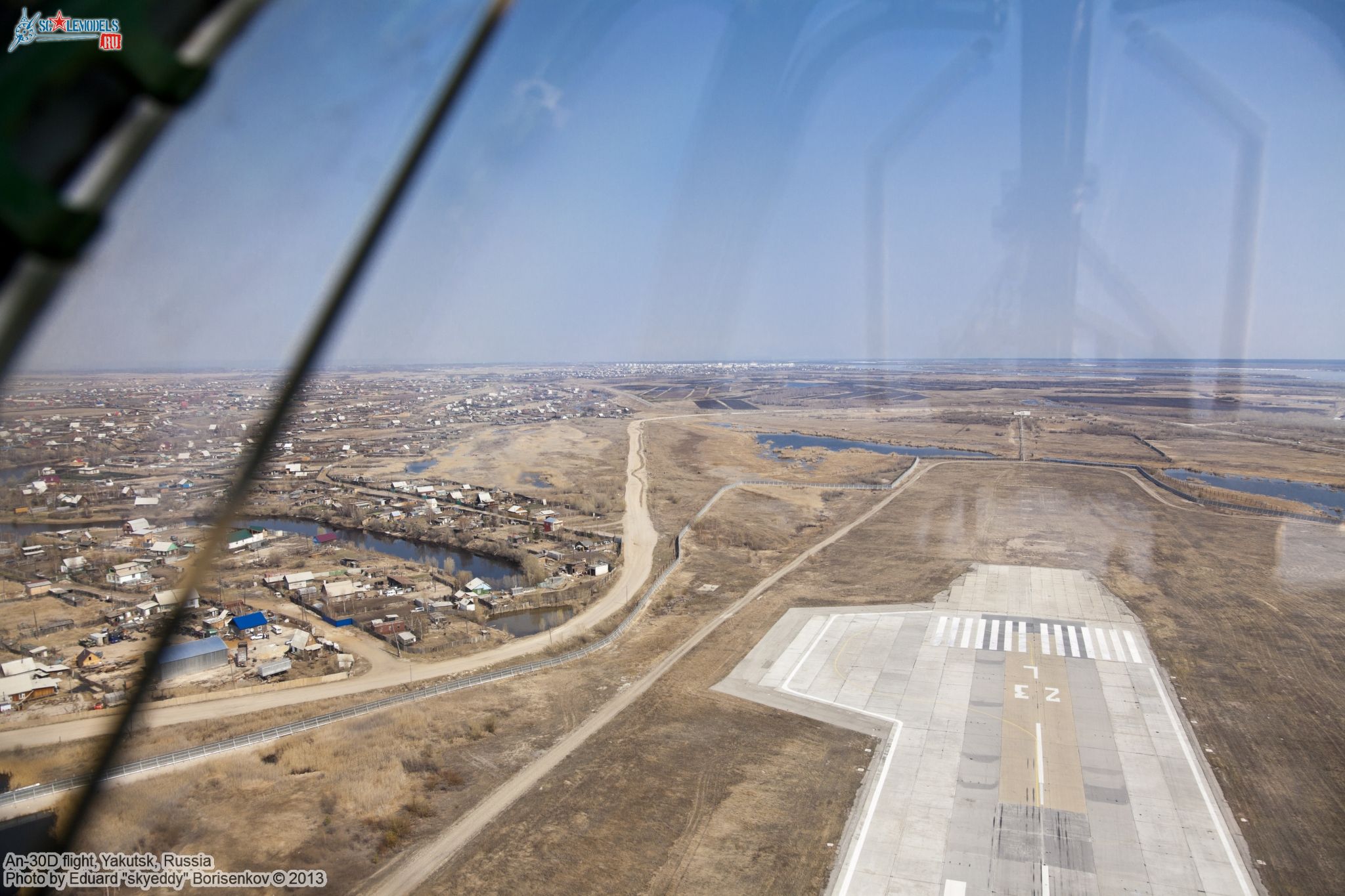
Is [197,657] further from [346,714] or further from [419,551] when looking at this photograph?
[419,551]

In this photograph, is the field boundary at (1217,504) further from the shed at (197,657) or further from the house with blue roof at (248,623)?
the shed at (197,657)

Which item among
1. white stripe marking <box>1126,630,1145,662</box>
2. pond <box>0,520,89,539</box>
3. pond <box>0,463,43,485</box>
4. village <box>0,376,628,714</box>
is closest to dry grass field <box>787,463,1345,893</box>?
white stripe marking <box>1126,630,1145,662</box>

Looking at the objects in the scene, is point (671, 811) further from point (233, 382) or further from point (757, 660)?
point (233, 382)

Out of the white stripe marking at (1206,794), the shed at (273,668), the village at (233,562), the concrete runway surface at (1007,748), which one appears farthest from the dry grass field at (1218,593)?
the shed at (273,668)

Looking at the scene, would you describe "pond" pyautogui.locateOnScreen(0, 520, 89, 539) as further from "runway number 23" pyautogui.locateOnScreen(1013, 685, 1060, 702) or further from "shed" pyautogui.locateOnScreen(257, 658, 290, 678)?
"runway number 23" pyautogui.locateOnScreen(1013, 685, 1060, 702)

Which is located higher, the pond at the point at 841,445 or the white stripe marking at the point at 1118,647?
the pond at the point at 841,445

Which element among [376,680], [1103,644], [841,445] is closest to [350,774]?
[376,680]
